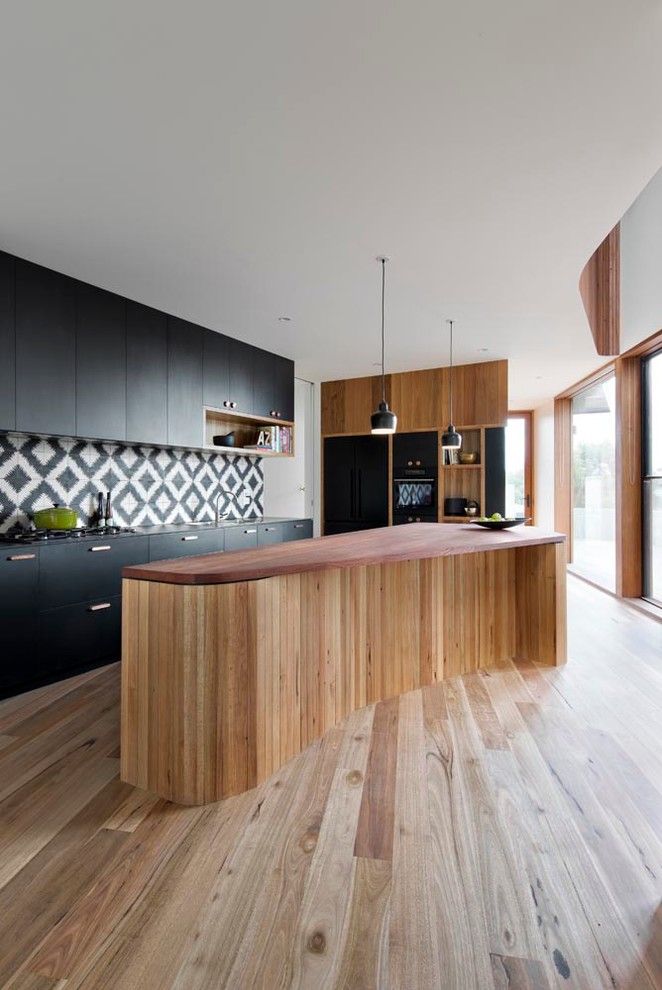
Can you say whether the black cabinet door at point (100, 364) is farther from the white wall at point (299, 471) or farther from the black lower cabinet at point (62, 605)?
the white wall at point (299, 471)

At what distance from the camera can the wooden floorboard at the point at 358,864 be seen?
130cm

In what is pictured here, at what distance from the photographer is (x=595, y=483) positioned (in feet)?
22.1

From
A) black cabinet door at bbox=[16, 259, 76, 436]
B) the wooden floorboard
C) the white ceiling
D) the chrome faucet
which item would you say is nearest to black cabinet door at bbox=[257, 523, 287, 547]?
the chrome faucet

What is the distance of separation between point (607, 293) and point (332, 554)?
14.9 ft

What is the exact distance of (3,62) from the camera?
1.77m

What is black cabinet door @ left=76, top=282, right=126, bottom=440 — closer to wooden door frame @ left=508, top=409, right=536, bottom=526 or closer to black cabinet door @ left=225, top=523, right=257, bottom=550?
black cabinet door @ left=225, top=523, right=257, bottom=550

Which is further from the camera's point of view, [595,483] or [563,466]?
[563,466]

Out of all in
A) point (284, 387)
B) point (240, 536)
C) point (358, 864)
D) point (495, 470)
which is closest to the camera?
point (358, 864)

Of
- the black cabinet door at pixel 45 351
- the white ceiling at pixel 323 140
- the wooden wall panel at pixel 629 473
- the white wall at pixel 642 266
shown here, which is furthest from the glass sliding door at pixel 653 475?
the black cabinet door at pixel 45 351

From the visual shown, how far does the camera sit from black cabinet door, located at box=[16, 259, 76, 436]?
3189 millimetres

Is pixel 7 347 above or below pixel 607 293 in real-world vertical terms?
below

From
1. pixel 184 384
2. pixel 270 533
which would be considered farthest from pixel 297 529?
pixel 184 384

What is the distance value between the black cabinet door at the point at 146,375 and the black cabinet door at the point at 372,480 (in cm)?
297

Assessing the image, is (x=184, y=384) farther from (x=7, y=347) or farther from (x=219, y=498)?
(x=7, y=347)
